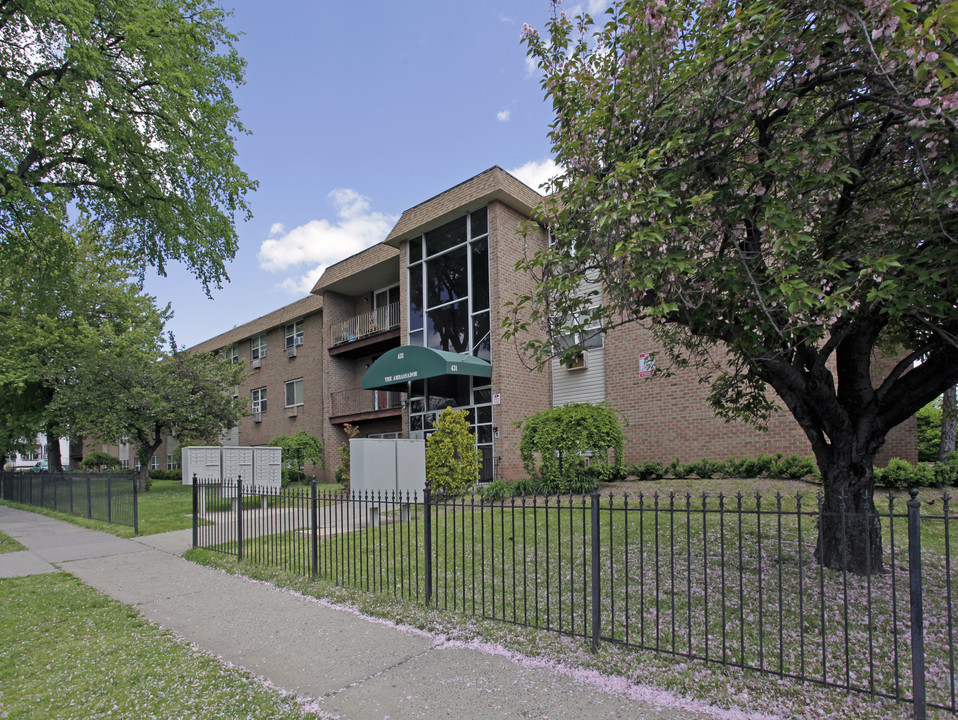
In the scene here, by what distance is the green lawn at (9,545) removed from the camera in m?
10.5

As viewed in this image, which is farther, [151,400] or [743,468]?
[151,400]

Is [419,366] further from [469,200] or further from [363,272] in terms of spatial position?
[363,272]

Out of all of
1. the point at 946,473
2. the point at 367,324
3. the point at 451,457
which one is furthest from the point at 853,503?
the point at 367,324

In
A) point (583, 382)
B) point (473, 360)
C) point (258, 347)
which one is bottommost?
point (583, 382)

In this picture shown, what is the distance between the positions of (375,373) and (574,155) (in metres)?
12.3

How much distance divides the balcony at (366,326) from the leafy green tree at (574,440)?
362 inches

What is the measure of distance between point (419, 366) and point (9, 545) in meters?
9.29

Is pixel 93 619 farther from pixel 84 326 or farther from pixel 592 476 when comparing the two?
pixel 84 326

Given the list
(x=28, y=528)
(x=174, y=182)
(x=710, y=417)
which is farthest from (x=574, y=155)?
(x=28, y=528)

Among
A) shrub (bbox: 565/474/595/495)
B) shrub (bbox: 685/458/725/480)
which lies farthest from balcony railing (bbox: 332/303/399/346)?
shrub (bbox: 685/458/725/480)

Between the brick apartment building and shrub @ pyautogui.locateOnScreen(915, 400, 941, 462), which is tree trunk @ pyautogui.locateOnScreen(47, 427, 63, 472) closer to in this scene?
the brick apartment building

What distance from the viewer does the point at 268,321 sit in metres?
29.2

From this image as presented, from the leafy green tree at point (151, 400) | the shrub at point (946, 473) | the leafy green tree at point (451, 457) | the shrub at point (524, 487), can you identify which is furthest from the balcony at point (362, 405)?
the shrub at point (946, 473)

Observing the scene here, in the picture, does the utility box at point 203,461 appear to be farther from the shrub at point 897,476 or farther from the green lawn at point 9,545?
the shrub at point 897,476
